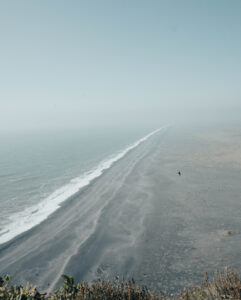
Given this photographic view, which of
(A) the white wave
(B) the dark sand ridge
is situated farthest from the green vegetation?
(A) the white wave

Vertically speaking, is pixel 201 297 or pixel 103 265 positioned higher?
pixel 201 297

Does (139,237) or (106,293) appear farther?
(139,237)

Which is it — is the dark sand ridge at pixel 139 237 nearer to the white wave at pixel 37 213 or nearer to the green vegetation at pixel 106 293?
the green vegetation at pixel 106 293

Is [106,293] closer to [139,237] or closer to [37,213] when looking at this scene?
[139,237]

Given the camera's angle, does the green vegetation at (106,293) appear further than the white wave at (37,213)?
No

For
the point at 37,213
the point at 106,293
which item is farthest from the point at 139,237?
the point at 37,213

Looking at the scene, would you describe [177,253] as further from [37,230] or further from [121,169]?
[121,169]

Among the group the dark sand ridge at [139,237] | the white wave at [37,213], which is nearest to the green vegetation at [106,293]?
the dark sand ridge at [139,237]

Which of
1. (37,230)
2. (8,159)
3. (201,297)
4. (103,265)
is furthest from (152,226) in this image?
(8,159)
